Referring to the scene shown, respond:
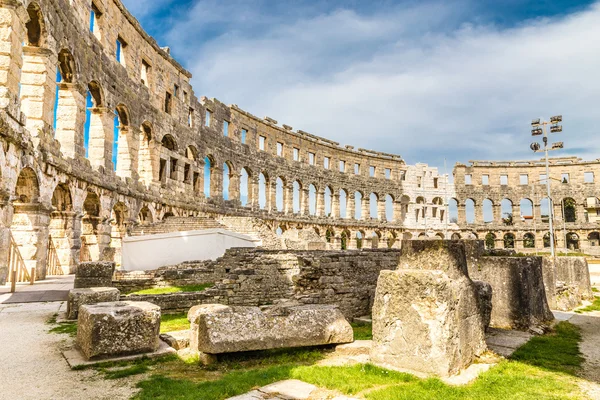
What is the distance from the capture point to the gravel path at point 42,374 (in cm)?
377

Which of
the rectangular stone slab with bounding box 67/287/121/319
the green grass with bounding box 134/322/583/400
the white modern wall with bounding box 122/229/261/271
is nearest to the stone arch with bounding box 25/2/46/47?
the white modern wall with bounding box 122/229/261/271

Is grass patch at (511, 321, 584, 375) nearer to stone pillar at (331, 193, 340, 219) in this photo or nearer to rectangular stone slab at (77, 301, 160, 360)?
rectangular stone slab at (77, 301, 160, 360)

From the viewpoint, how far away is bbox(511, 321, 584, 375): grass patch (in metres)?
4.87

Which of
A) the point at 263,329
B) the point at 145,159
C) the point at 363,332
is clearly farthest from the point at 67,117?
the point at 263,329

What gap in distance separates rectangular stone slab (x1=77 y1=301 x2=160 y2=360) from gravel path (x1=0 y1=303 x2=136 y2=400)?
1.13ft

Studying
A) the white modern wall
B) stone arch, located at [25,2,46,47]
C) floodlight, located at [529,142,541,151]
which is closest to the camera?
stone arch, located at [25,2,46,47]

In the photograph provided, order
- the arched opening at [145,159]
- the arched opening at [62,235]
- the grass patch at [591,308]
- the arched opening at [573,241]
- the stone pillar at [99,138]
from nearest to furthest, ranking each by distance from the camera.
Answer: the grass patch at [591,308], the arched opening at [62,235], the stone pillar at [99,138], the arched opening at [145,159], the arched opening at [573,241]

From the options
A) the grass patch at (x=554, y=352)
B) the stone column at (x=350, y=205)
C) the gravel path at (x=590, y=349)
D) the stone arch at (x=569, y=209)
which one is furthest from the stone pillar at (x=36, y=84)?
the stone arch at (x=569, y=209)

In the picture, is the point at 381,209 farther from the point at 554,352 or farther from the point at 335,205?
the point at 554,352

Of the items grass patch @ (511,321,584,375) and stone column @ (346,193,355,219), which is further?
stone column @ (346,193,355,219)

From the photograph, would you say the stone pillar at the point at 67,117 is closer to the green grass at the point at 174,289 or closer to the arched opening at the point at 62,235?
the arched opening at the point at 62,235

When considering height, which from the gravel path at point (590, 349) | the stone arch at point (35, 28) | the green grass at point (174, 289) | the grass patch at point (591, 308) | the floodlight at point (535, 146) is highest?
the stone arch at point (35, 28)

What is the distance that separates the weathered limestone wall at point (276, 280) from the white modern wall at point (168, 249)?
6.52 feet

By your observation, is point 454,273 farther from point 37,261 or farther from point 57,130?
point 57,130
